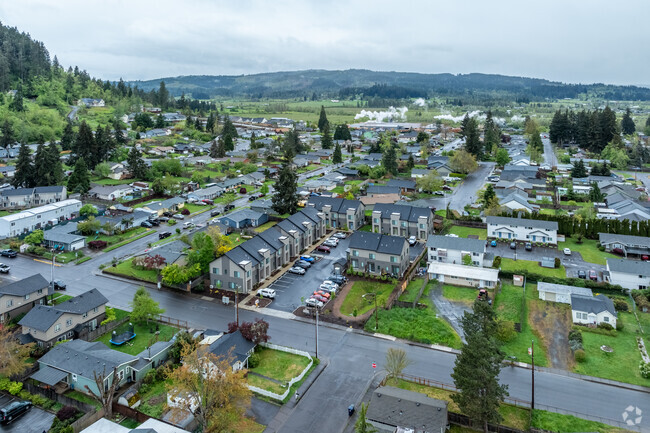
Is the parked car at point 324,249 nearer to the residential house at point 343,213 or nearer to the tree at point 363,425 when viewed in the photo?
the residential house at point 343,213

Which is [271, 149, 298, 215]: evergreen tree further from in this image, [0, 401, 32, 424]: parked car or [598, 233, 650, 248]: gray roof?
[0, 401, 32, 424]: parked car

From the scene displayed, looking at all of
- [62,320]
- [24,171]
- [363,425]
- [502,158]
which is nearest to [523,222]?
[363,425]

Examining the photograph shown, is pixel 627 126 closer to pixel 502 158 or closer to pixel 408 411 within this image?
pixel 502 158

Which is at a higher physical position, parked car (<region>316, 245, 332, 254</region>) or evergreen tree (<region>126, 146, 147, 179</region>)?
evergreen tree (<region>126, 146, 147, 179</region>)

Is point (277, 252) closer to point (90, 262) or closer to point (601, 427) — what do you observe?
point (90, 262)

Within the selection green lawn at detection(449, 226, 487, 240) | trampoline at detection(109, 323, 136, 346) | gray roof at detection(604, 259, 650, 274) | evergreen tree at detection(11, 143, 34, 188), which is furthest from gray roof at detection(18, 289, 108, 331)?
evergreen tree at detection(11, 143, 34, 188)

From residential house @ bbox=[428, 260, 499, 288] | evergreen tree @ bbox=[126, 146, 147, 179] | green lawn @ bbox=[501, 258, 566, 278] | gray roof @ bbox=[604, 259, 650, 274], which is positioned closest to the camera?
gray roof @ bbox=[604, 259, 650, 274]

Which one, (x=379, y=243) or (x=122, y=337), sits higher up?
(x=379, y=243)
